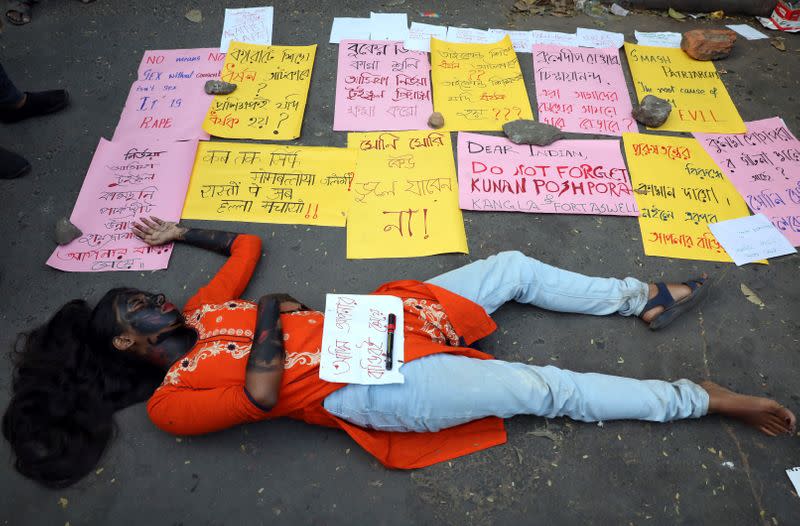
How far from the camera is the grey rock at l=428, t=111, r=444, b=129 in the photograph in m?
2.57

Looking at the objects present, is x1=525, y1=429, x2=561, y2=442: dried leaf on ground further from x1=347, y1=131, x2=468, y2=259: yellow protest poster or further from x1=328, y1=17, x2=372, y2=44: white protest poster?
x1=328, y1=17, x2=372, y2=44: white protest poster

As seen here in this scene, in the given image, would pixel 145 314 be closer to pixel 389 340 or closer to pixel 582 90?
pixel 389 340

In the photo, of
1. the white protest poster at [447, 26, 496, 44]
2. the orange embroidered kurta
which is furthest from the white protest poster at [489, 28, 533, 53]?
the orange embroidered kurta

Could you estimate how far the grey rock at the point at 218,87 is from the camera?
272cm

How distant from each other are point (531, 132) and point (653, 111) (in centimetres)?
67

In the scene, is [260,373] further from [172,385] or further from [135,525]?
[135,525]

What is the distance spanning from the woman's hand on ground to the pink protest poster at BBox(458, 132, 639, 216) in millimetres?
1311

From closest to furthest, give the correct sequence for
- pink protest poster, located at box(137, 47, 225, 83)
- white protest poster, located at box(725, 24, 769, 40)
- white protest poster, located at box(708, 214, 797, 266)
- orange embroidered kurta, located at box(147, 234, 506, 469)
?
orange embroidered kurta, located at box(147, 234, 506, 469), white protest poster, located at box(708, 214, 797, 266), pink protest poster, located at box(137, 47, 225, 83), white protest poster, located at box(725, 24, 769, 40)

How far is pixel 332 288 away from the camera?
2189 millimetres

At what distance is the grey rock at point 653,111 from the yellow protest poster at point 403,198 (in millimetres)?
1041

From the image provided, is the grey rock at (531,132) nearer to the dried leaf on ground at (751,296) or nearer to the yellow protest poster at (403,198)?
the yellow protest poster at (403,198)

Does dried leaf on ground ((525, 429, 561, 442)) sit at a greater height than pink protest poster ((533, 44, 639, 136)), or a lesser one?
lesser

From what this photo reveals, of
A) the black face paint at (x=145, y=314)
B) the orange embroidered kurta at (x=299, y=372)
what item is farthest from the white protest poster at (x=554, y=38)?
the black face paint at (x=145, y=314)

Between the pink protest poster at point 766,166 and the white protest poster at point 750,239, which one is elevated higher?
the pink protest poster at point 766,166
